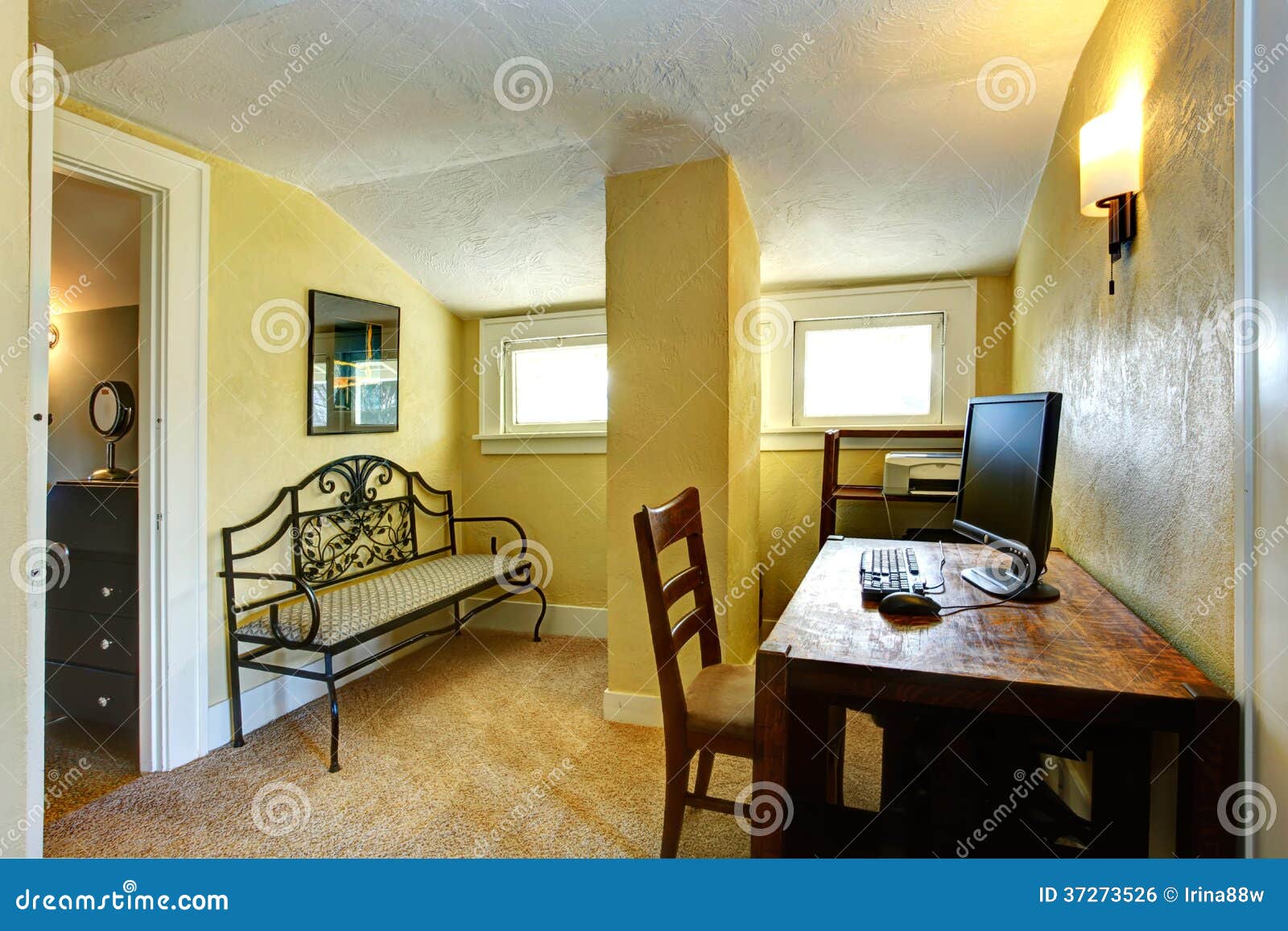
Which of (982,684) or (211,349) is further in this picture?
(211,349)

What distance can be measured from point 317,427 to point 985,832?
2.69m

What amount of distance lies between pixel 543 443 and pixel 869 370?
69.1 inches

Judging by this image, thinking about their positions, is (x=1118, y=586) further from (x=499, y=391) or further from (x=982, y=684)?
(x=499, y=391)

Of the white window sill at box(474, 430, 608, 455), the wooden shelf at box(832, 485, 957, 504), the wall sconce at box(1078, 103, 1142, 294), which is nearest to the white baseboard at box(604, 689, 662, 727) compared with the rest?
the wooden shelf at box(832, 485, 957, 504)

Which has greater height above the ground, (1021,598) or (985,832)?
(1021,598)

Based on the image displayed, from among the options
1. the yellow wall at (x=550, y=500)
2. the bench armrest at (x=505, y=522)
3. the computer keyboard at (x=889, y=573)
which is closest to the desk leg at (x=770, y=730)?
the computer keyboard at (x=889, y=573)

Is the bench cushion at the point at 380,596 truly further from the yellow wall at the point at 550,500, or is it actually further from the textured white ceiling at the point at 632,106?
the textured white ceiling at the point at 632,106

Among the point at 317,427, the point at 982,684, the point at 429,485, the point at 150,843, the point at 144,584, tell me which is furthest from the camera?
the point at 429,485

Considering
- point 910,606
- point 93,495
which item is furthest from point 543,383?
point 910,606

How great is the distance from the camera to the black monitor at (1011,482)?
1256 millimetres

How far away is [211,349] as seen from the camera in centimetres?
220

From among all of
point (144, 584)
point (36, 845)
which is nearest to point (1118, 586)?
point (36, 845)

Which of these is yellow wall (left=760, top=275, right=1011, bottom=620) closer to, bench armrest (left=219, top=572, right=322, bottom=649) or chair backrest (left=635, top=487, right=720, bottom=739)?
chair backrest (left=635, top=487, right=720, bottom=739)

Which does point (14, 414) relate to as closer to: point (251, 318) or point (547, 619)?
point (251, 318)
